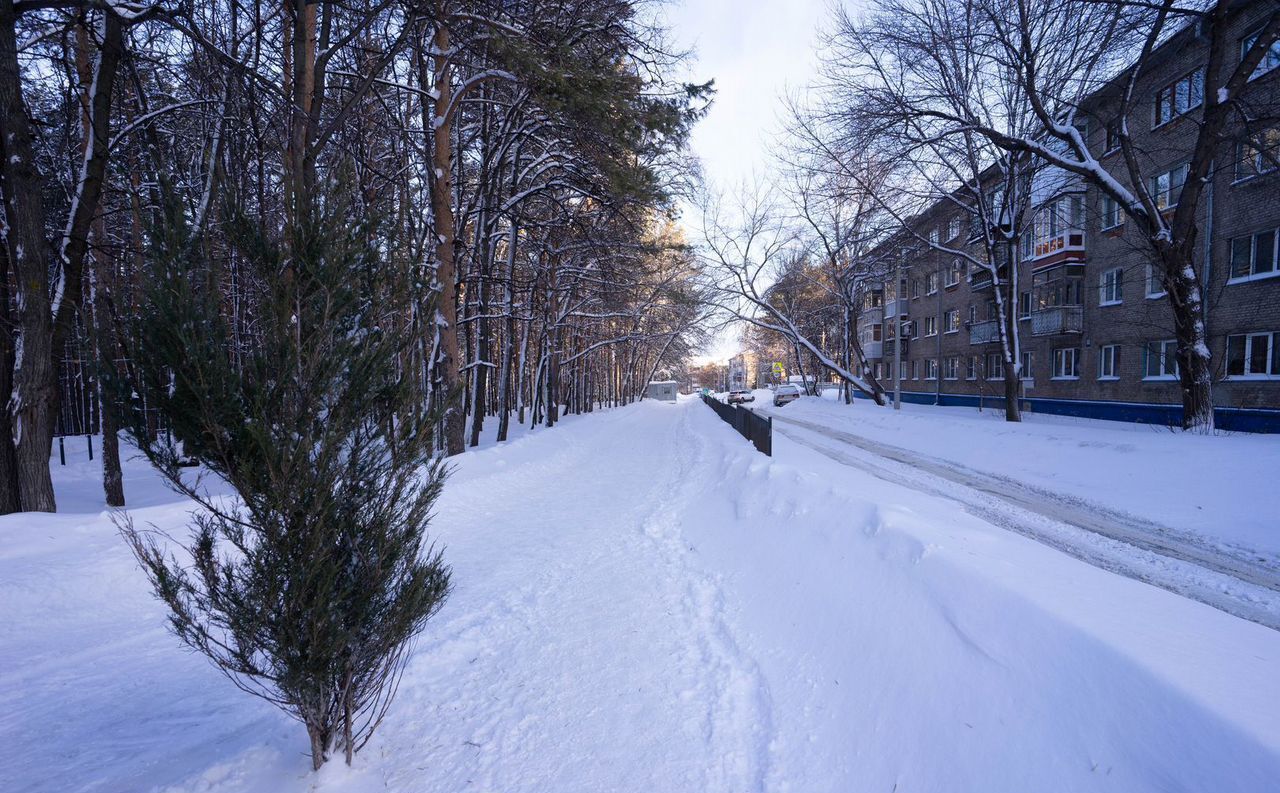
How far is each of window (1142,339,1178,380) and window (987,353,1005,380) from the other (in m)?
9.30

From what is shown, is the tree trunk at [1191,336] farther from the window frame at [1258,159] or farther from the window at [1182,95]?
the window at [1182,95]

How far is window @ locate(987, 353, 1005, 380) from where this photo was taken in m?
27.8

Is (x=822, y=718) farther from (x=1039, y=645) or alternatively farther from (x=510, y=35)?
(x=510, y=35)

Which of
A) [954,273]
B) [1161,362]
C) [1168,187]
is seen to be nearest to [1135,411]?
[1161,362]

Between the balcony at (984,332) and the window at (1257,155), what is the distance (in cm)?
1075

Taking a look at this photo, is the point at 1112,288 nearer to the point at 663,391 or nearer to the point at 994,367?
the point at 994,367

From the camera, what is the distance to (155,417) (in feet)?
7.50

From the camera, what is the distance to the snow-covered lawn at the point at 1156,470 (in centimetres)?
700

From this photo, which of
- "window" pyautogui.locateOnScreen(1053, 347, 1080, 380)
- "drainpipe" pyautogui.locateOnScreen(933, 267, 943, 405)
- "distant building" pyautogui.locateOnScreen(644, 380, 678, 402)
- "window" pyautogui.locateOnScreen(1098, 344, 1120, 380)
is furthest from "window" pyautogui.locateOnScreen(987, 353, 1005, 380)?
"distant building" pyautogui.locateOnScreen(644, 380, 678, 402)

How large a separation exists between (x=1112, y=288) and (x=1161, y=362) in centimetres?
369

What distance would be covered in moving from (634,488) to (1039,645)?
24.4ft

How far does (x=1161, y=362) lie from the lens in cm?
1770

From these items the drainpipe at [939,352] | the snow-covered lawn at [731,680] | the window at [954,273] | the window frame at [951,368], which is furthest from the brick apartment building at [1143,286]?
the snow-covered lawn at [731,680]

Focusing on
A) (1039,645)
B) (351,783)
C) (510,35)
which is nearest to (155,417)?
(351,783)
